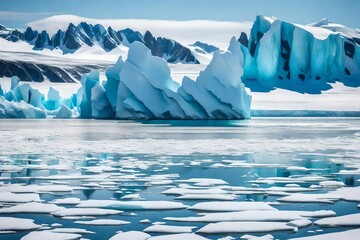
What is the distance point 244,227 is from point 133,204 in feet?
5.07

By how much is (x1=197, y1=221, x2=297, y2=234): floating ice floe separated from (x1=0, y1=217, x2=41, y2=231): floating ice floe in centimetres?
153

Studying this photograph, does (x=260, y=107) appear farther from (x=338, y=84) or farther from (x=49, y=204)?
Answer: (x=49, y=204)

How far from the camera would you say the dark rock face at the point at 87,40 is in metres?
160

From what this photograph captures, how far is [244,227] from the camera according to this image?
5160 millimetres

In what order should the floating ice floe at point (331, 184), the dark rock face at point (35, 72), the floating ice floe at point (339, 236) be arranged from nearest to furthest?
the floating ice floe at point (339, 236)
the floating ice floe at point (331, 184)
the dark rock face at point (35, 72)

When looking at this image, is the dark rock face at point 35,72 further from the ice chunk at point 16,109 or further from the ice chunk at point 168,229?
the ice chunk at point 168,229

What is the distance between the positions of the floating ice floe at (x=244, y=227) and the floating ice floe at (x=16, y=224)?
1534 millimetres

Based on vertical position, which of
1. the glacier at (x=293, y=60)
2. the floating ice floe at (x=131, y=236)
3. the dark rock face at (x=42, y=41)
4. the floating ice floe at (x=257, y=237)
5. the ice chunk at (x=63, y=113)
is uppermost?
the dark rock face at (x=42, y=41)

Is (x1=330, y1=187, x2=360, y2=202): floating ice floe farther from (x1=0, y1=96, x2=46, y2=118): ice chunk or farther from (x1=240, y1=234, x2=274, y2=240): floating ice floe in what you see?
(x1=0, y1=96, x2=46, y2=118): ice chunk

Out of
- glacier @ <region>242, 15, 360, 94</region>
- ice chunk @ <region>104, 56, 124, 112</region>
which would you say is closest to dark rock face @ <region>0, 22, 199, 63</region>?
glacier @ <region>242, 15, 360, 94</region>

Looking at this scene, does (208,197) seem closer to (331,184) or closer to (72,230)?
(331,184)

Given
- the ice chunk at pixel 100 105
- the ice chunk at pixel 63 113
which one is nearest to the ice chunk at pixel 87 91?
the ice chunk at pixel 100 105

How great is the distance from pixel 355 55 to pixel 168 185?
1827 inches

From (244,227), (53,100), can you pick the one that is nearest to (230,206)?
(244,227)
